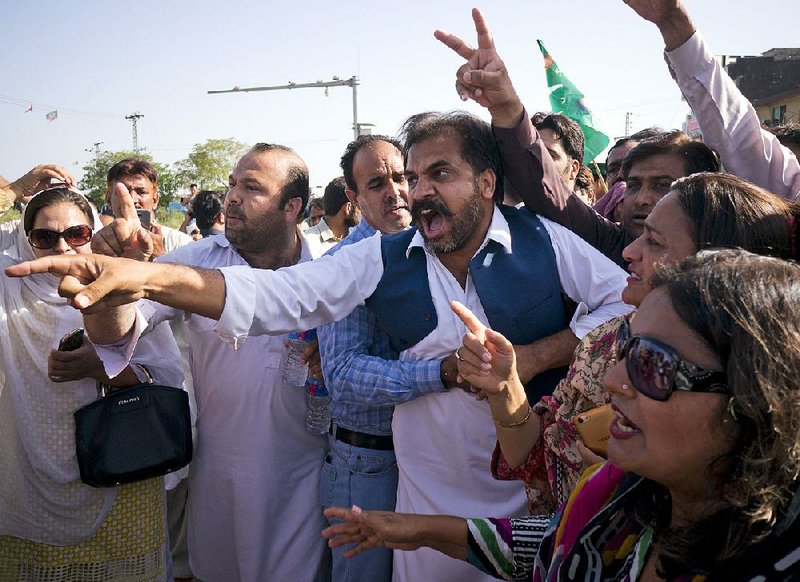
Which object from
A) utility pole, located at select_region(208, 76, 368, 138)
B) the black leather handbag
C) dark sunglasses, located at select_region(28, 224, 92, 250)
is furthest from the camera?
utility pole, located at select_region(208, 76, 368, 138)

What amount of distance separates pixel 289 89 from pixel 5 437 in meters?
22.6

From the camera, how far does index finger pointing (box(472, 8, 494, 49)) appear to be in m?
2.50

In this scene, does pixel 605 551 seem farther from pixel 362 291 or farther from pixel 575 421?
pixel 362 291

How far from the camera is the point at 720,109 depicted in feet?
8.27

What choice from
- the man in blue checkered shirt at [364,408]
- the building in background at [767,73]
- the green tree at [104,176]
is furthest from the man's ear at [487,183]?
the green tree at [104,176]

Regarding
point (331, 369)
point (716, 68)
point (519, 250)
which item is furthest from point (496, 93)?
point (331, 369)

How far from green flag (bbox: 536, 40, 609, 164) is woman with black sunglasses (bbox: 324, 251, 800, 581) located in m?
3.70

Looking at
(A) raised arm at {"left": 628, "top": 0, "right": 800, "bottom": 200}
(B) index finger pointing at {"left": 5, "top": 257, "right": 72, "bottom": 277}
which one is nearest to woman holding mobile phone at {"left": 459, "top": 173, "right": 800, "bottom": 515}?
(A) raised arm at {"left": 628, "top": 0, "right": 800, "bottom": 200}

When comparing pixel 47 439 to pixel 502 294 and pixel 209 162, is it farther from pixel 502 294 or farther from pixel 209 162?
pixel 209 162

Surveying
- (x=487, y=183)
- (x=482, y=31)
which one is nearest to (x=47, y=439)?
(x=487, y=183)

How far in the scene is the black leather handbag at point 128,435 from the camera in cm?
291

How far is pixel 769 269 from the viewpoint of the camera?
4.41 feet

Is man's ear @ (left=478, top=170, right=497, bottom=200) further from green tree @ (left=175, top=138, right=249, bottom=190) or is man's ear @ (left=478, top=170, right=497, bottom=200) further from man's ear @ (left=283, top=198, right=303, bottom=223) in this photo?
green tree @ (left=175, top=138, right=249, bottom=190)

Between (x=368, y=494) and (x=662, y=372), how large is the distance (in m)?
1.82
